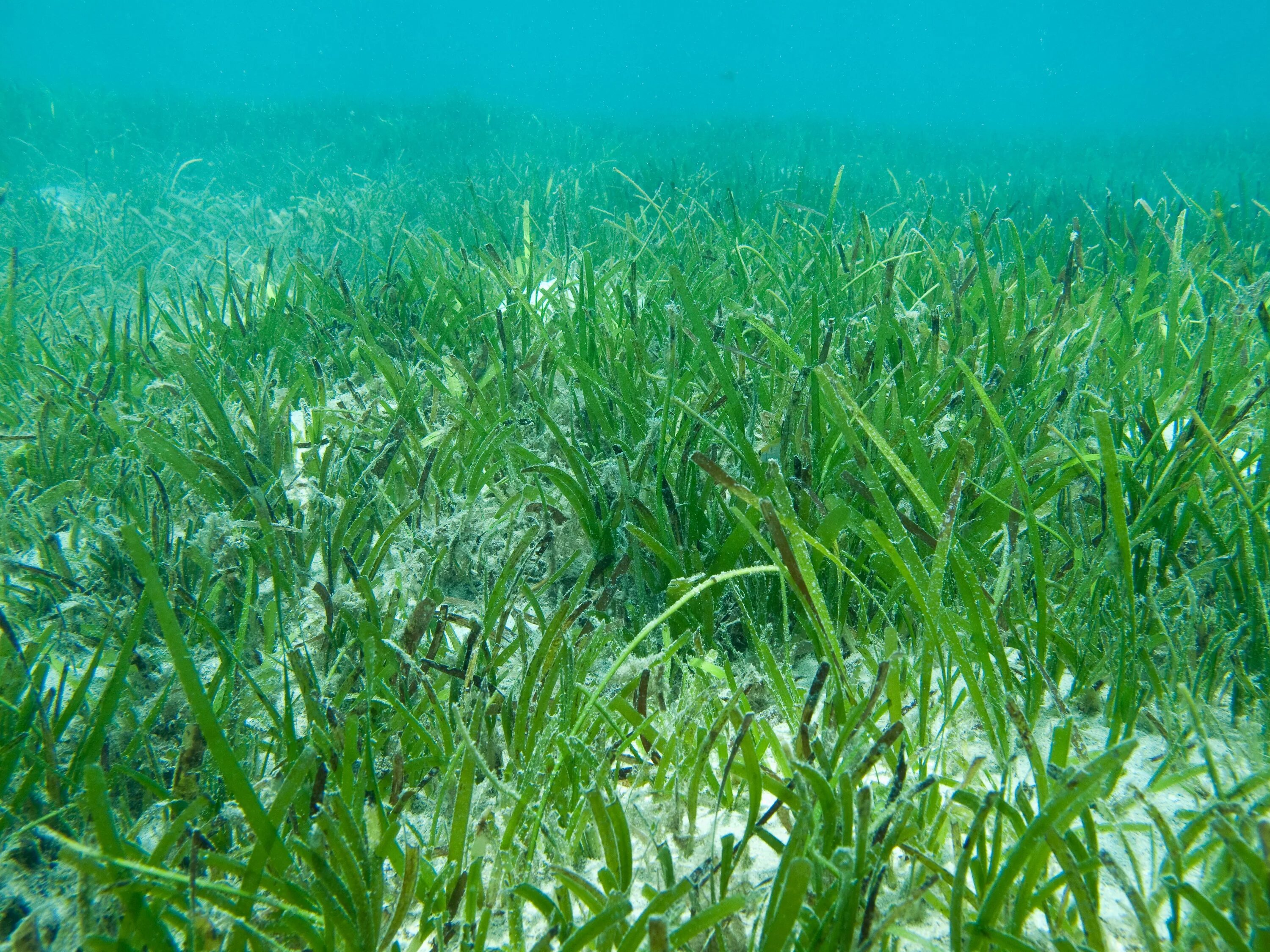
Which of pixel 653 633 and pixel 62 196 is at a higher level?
pixel 62 196

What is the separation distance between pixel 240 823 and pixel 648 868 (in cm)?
54

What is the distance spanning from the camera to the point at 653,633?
4.11ft

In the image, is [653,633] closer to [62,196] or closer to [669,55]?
[62,196]

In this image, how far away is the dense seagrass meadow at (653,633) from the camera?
0.78 m

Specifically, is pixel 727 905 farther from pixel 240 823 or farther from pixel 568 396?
pixel 568 396

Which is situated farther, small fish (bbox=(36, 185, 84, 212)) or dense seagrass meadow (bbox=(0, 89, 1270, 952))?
small fish (bbox=(36, 185, 84, 212))

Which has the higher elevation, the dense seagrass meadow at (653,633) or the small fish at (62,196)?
the small fish at (62,196)

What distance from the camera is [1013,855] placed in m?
0.71

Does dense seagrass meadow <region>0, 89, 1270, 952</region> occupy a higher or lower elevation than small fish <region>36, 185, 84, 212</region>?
lower

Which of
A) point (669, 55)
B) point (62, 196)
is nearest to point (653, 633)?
point (62, 196)

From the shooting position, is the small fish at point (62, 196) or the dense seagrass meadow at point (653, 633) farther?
the small fish at point (62, 196)

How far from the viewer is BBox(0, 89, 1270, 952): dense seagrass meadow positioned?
2.55ft

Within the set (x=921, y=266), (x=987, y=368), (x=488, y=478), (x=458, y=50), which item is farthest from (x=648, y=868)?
(x=458, y=50)

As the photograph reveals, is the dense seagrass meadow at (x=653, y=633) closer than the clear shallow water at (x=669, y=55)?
Yes
